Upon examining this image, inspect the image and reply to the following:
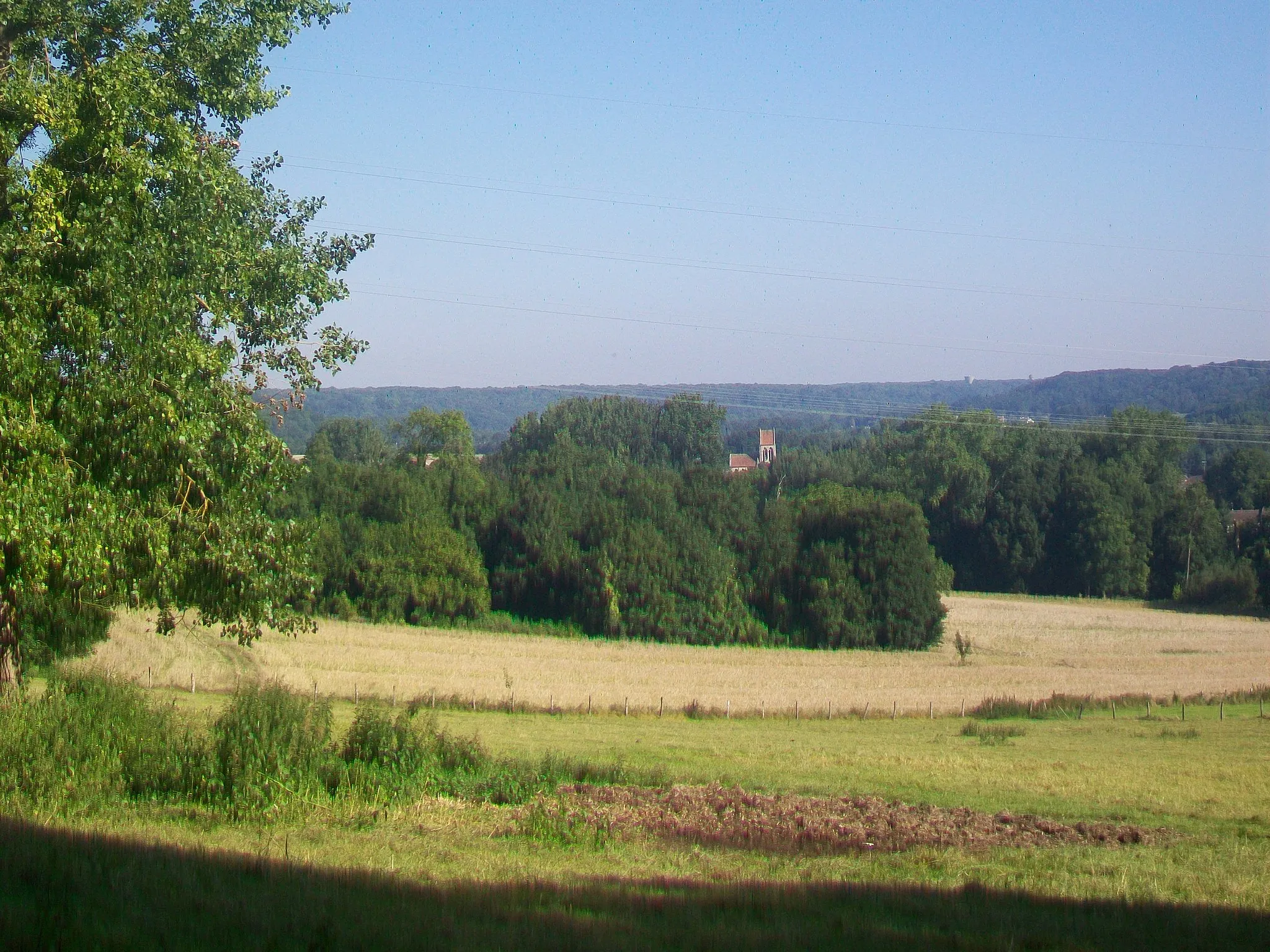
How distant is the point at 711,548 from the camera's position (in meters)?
61.2

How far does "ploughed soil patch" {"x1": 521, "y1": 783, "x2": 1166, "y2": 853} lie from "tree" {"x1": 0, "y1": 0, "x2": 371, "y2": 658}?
514cm

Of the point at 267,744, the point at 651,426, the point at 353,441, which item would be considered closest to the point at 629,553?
→ the point at 267,744

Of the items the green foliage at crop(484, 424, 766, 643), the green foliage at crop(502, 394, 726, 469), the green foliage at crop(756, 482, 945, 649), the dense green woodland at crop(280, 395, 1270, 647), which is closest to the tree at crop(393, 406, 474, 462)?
the dense green woodland at crop(280, 395, 1270, 647)

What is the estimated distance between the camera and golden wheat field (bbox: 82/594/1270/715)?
3238 centimetres

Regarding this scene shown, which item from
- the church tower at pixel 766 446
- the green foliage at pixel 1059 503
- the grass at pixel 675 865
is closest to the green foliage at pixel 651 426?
the green foliage at pixel 1059 503

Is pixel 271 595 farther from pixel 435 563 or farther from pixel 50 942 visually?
pixel 435 563

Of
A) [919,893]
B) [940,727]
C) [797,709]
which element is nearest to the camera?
[919,893]

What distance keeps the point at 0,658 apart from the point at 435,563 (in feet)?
138

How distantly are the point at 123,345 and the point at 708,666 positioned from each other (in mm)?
35242

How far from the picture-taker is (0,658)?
48.0ft

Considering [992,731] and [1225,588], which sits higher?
[992,731]

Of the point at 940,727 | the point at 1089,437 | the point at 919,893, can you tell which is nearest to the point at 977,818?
the point at 919,893

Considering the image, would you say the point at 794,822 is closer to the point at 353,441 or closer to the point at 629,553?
the point at 629,553

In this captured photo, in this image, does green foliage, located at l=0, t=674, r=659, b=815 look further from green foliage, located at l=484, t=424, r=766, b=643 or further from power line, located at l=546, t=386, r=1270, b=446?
power line, located at l=546, t=386, r=1270, b=446
